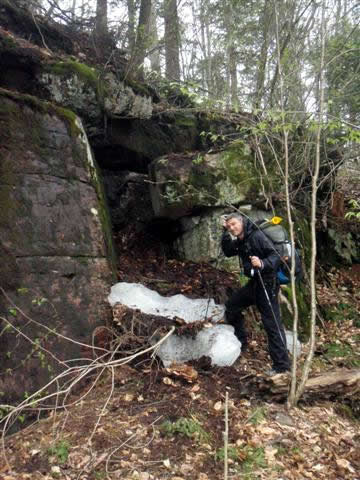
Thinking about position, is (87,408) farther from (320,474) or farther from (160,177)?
(160,177)

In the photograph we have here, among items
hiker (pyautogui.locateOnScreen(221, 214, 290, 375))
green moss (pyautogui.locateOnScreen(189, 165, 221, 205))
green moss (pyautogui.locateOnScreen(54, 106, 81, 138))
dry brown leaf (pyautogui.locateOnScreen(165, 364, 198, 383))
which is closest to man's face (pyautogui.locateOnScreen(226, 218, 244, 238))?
hiker (pyautogui.locateOnScreen(221, 214, 290, 375))

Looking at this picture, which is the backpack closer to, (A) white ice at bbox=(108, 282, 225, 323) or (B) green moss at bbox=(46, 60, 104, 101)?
(A) white ice at bbox=(108, 282, 225, 323)

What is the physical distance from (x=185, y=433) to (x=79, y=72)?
17.9 feet

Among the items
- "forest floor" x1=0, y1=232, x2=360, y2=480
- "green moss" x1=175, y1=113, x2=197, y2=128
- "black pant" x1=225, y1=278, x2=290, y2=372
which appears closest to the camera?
"forest floor" x1=0, y1=232, x2=360, y2=480

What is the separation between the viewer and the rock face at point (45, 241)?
425 centimetres

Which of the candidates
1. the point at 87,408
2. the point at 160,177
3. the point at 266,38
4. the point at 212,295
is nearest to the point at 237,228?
the point at 212,295

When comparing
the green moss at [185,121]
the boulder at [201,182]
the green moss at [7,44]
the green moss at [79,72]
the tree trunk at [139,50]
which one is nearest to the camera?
the green moss at [7,44]

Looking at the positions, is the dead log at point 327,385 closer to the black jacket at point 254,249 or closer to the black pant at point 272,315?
the black pant at point 272,315

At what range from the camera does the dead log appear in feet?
14.0

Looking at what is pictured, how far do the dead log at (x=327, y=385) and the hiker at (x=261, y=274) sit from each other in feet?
→ 1.54

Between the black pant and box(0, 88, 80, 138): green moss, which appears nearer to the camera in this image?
the black pant

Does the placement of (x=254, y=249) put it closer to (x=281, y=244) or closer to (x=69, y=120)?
(x=281, y=244)

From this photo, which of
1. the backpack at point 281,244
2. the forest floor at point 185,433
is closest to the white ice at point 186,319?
the forest floor at point 185,433

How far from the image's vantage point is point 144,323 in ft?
15.8
